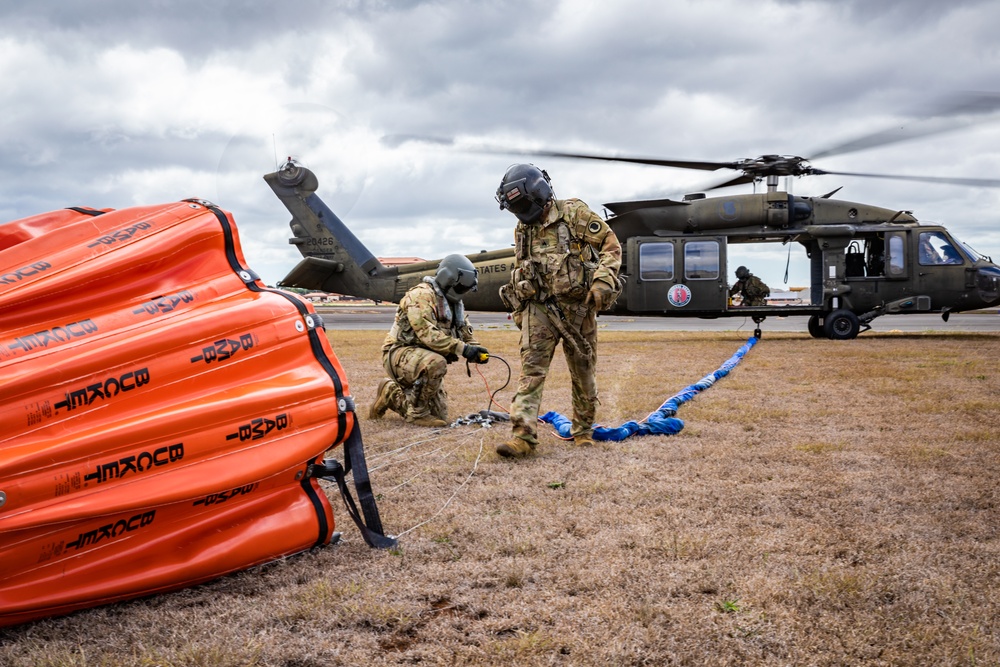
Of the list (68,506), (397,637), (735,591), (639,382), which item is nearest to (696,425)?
(639,382)

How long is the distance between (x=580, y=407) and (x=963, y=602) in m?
3.61

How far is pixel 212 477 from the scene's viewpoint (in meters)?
3.12

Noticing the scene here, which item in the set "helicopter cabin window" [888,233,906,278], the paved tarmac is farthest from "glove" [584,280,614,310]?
the paved tarmac

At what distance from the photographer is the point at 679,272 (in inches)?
670

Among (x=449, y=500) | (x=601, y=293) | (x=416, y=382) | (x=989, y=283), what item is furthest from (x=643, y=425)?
(x=989, y=283)

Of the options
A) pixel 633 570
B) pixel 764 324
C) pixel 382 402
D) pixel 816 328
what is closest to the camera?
pixel 633 570

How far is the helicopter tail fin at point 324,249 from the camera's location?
1861 centimetres

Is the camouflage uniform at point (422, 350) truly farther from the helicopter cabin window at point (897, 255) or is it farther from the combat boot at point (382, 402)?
the helicopter cabin window at point (897, 255)

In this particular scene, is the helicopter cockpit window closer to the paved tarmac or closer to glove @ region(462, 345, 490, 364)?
the paved tarmac

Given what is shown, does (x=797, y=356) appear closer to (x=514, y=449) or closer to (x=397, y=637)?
(x=514, y=449)

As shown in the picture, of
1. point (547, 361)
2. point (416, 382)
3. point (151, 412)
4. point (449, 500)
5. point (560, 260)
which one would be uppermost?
point (560, 260)

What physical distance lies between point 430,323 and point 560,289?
1669mm

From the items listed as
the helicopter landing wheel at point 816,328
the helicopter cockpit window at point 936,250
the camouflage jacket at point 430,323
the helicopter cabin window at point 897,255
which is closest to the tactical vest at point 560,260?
the camouflage jacket at point 430,323

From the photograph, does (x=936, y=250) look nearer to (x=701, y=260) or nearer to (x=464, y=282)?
(x=701, y=260)
